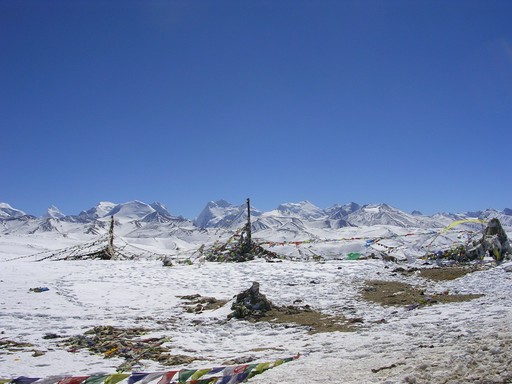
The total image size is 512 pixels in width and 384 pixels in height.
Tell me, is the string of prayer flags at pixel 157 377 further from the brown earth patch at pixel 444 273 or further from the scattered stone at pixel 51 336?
the brown earth patch at pixel 444 273

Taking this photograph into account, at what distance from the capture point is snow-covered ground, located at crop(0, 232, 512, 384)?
568 centimetres

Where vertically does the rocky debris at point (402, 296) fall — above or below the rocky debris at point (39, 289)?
below

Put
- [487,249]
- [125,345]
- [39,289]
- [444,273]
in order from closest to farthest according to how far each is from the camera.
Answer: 1. [125,345]
2. [39,289]
3. [444,273]
4. [487,249]

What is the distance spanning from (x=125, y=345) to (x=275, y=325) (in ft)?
11.9

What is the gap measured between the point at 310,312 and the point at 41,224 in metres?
193

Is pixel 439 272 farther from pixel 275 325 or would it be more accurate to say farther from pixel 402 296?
pixel 275 325

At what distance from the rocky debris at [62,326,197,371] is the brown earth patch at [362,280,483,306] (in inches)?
268

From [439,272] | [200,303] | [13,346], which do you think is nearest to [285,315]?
[200,303]

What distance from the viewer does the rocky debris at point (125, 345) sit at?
7.51 m

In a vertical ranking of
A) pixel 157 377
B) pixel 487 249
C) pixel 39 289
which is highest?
pixel 487 249

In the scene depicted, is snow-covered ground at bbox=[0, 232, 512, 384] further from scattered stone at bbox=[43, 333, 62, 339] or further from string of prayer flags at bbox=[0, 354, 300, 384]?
string of prayer flags at bbox=[0, 354, 300, 384]

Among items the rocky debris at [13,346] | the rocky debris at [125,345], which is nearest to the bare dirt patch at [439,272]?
the rocky debris at [125,345]

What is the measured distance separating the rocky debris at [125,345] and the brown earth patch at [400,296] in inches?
Answer: 268

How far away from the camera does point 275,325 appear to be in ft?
33.4
